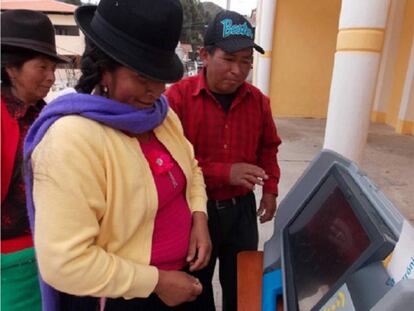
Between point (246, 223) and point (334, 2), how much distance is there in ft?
27.0

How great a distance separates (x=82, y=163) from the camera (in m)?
0.85

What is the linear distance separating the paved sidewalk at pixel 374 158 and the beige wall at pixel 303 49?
803 millimetres

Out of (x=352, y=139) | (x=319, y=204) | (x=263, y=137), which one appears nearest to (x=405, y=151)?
(x=352, y=139)

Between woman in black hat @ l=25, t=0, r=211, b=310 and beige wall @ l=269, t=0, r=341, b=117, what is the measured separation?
8206 millimetres

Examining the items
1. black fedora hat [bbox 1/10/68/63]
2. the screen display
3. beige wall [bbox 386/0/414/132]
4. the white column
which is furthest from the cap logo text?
the white column

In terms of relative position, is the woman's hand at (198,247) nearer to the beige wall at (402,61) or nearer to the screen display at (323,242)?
the screen display at (323,242)

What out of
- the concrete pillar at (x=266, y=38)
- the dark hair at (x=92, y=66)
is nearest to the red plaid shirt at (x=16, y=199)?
the dark hair at (x=92, y=66)

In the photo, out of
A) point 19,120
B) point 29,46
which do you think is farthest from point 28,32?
point 19,120

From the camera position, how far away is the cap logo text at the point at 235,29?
1.66 m

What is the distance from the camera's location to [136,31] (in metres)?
0.91

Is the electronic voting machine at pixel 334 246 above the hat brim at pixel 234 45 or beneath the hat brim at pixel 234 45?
beneath

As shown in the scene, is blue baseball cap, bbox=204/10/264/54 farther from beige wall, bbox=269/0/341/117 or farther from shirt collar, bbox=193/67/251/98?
beige wall, bbox=269/0/341/117

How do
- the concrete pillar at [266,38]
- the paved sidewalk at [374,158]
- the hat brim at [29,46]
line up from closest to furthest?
the hat brim at [29,46]
the paved sidewalk at [374,158]
the concrete pillar at [266,38]

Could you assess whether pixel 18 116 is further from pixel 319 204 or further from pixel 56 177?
pixel 319 204
